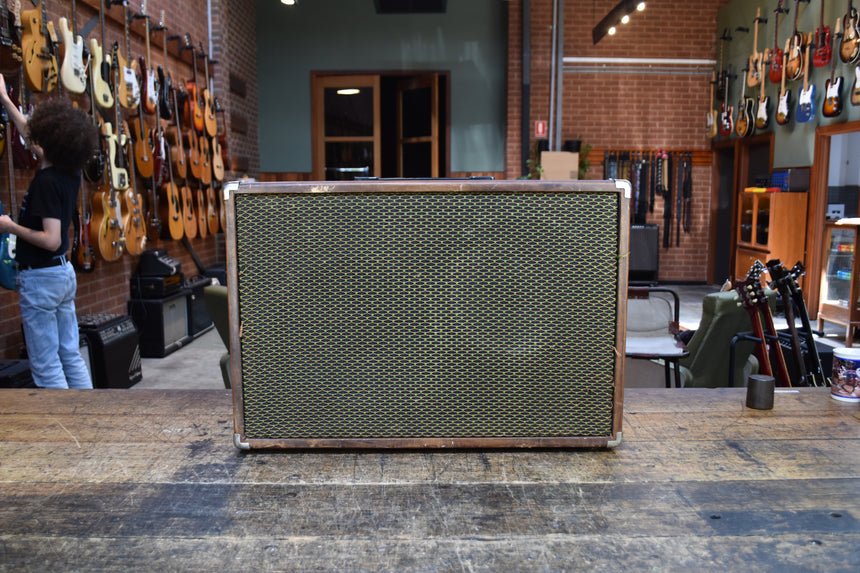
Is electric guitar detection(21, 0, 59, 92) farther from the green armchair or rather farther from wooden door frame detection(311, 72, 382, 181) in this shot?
wooden door frame detection(311, 72, 382, 181)

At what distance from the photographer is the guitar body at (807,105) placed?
6324mm

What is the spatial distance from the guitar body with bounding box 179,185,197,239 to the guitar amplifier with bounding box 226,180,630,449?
5097mm

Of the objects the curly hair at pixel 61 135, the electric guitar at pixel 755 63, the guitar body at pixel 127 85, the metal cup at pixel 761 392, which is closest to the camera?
the metal cup at pixel 761 392

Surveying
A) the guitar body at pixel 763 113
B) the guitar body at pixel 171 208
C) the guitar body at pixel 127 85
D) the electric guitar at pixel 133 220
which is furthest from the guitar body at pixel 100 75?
the guitar body at pixel 763 113

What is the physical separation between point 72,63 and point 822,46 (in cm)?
619

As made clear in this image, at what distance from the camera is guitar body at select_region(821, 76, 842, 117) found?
5882 mm

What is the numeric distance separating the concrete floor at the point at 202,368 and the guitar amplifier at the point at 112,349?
5.6 inches

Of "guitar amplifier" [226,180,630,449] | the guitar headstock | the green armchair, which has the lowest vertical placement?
the green armchair

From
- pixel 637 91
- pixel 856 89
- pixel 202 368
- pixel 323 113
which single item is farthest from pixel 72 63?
pixel 637 91

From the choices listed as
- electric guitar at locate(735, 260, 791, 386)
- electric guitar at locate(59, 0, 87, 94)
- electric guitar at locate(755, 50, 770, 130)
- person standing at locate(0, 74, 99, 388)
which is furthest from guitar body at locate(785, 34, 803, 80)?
person standing at locate(0, 74, 99, 388)

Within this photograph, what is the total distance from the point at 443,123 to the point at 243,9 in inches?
112

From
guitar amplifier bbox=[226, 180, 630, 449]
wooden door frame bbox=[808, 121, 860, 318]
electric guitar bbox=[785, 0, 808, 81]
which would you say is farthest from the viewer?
electric guitar bbox=[785, 0, 808, 81]

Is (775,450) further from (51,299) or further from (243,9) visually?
(243,9)

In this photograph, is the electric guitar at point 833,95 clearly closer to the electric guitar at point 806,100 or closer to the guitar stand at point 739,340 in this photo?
the electric guitar at point 806,100
